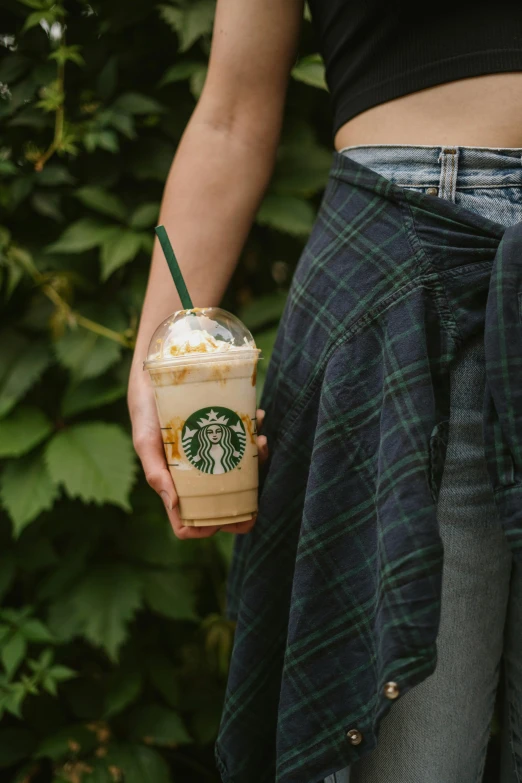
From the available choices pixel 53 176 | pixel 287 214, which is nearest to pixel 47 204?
pixel 53 176

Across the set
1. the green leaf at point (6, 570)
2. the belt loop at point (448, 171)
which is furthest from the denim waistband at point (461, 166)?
the green leaf at point (6, 570)

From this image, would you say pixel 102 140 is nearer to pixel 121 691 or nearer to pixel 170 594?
pixel 170 594

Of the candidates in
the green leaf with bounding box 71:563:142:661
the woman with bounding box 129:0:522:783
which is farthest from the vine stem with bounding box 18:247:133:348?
the woman with bounding box 129:0:522:783

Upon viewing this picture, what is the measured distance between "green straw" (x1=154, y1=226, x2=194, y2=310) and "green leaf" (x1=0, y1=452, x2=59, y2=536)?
651 mm

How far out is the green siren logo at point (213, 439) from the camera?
712 millimetres

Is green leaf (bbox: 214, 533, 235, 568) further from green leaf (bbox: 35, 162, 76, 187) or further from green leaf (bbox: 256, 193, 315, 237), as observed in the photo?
green leaf (bbox: 35, 162, 76, 187)

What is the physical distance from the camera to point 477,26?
702 mm

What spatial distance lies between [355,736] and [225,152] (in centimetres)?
66

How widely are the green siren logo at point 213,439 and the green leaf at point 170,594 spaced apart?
2.63 ft

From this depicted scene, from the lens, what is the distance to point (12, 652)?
4.38 ft

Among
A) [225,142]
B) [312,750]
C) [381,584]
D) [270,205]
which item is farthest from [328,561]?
[270,205]

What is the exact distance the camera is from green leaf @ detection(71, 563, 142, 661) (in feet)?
4.54

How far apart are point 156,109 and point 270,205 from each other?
Answer: 29 centimetres

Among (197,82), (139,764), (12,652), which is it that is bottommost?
(139,764)
